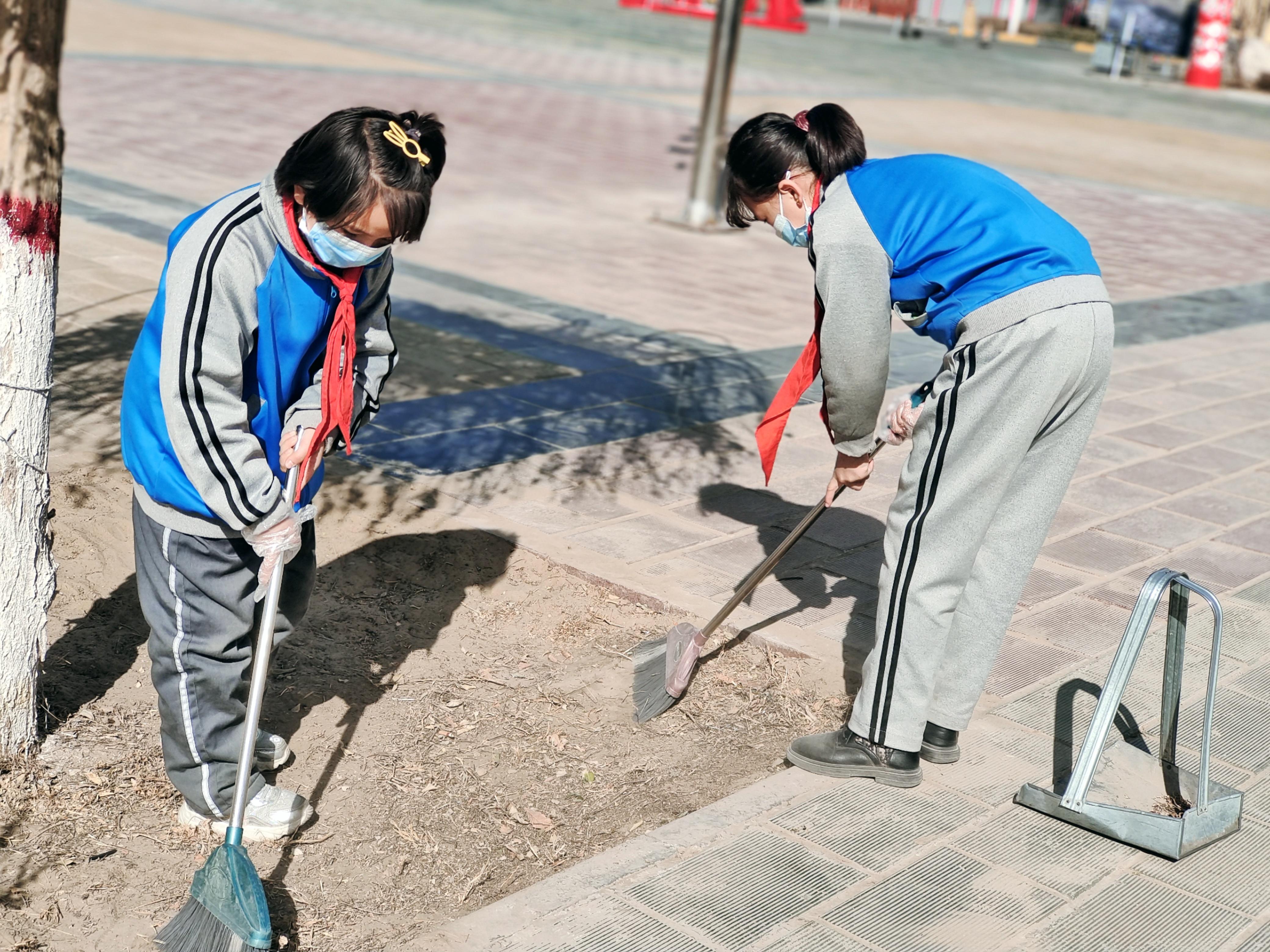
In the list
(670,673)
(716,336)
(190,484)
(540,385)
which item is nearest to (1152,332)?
(716,336)

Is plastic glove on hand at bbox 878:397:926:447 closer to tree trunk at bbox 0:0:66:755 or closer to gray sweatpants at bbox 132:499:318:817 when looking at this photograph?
gray sweatpants at bbox 132:499:318:817

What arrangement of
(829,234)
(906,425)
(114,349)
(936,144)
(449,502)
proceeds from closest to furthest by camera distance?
(829,234) → (906,425) → (449,502) → (114,349) → (936,144)

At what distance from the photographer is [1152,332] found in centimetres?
836

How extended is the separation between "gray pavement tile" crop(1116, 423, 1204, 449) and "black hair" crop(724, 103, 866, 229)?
11.8 feet

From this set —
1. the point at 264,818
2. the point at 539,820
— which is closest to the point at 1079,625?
the point at 539,820

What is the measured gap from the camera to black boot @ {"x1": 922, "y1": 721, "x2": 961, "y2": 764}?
3355mm

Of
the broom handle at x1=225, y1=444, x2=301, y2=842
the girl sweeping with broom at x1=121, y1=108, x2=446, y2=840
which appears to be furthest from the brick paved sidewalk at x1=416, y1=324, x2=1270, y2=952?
the girl sweeping with broom at x1=121, y1=108, x2=446, y2=840

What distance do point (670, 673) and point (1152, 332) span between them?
5.83 meters

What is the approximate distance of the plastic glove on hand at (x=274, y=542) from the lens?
8.87ft

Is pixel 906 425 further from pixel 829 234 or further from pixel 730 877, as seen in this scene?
pixel 730 877

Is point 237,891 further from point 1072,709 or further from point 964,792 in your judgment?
point 1072,709

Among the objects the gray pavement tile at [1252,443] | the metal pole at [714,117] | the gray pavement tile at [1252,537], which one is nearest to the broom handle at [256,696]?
the gray pavement tile at [1252,537]

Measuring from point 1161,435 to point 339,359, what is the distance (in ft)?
15.2

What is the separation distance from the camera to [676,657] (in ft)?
11.8
